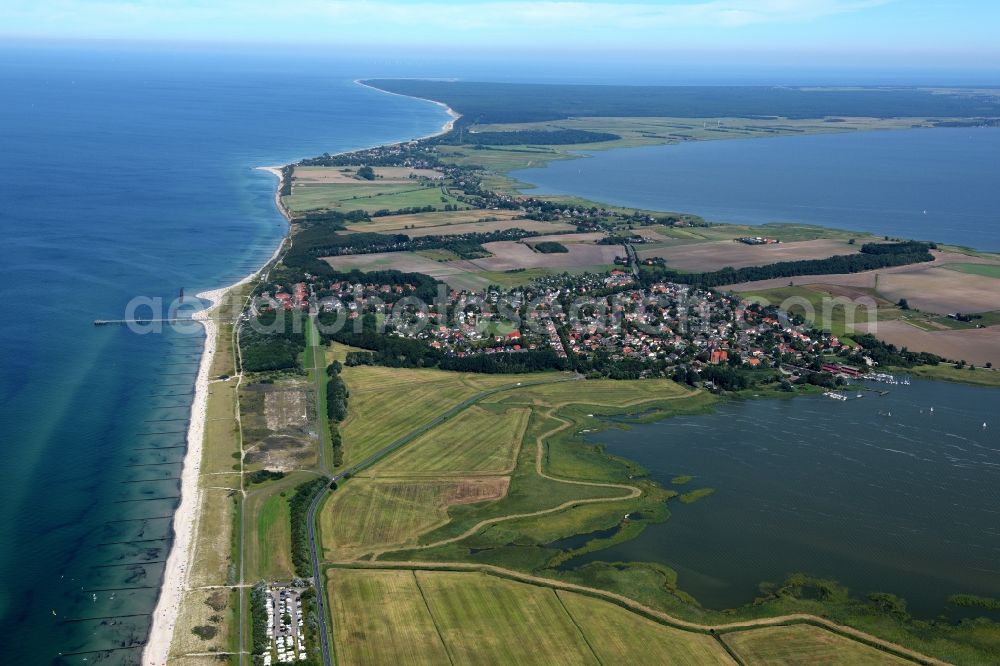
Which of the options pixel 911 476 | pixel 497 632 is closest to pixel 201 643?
pixel 497 632

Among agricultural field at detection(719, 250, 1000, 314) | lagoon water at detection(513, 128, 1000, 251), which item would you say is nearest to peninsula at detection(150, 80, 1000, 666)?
agricultural field at detection(719, 250, 1000, 314)

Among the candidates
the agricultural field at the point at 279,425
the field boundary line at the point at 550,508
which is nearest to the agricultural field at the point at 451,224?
the agricultural field at the point at 279,425

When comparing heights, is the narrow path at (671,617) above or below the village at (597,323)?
below

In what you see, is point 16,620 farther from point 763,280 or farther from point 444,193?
point 444,193

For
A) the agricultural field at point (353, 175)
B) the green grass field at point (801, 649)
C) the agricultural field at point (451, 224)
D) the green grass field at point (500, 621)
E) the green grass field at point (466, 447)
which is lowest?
the green grass field at point (801, 649)

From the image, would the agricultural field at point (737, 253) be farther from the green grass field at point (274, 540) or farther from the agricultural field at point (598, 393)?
the green grass field at point (274, 540)
